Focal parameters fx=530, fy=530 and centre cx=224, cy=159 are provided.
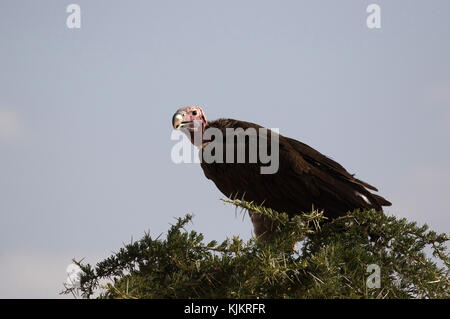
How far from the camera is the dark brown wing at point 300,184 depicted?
230 inches

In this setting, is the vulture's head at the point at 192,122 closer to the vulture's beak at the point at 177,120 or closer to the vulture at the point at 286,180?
the vulture's beak at the point at 177,120

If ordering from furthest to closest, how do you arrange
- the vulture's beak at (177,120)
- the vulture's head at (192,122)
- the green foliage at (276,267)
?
the vulture's head at (192,122)
the vulture's beak at (177,120)
the green foliage at (276,267)

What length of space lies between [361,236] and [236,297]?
4.77 feet

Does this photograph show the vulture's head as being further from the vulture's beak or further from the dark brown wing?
the dark brown wing

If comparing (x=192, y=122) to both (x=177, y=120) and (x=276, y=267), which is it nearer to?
(x=177, y=120)

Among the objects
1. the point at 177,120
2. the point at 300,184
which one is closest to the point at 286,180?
the point at 300,184

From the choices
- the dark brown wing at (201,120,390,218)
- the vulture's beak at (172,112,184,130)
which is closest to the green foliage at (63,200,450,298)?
the dark brown wing at (201,120,390,218)

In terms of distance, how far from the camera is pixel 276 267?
11.0ft

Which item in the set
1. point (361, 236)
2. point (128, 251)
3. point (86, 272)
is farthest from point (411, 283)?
point (86, 272)

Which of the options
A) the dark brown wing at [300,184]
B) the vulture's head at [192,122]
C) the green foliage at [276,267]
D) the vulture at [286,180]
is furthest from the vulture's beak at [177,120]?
the green foliage at [276,267]

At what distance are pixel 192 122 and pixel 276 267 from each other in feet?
14.1

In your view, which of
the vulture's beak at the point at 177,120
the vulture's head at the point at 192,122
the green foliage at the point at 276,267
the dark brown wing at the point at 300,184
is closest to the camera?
the green foliage at the point at 276,267
